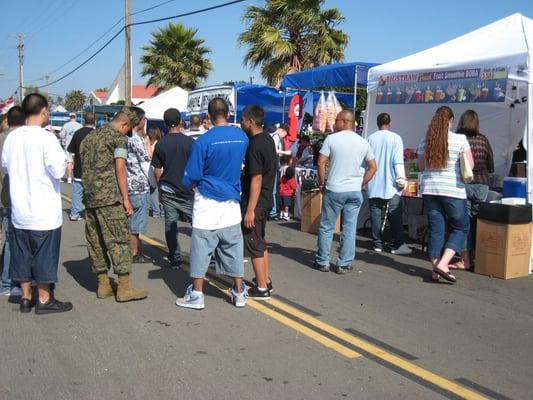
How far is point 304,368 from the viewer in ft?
13.5

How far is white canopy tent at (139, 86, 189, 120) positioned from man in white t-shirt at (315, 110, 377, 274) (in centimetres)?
1564

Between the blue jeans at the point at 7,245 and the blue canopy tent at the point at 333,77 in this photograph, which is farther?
the blue canopy tent at the point at 333,77

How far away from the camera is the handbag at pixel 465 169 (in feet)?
21.1

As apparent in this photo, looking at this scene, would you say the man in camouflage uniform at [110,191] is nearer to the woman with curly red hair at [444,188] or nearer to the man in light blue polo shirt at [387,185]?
the woman with curly red hair at [444,188]

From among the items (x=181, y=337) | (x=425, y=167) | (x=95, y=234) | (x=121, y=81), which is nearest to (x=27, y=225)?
(x=95, y=234)

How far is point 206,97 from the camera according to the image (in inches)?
634

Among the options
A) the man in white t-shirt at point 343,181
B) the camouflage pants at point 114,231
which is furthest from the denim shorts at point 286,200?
the camouflage pants at point 114,231

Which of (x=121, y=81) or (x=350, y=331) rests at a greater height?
(x=121, y=81)

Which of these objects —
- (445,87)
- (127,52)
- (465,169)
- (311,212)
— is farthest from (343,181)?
(127,52)

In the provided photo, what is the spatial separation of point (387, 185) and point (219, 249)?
12.5ft

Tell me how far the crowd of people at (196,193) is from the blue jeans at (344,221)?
1 centimetres

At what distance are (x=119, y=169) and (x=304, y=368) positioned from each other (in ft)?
8.61

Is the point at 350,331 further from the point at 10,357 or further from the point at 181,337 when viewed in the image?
the point at 10,357

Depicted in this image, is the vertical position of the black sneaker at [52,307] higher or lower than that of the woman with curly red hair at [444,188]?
lower
